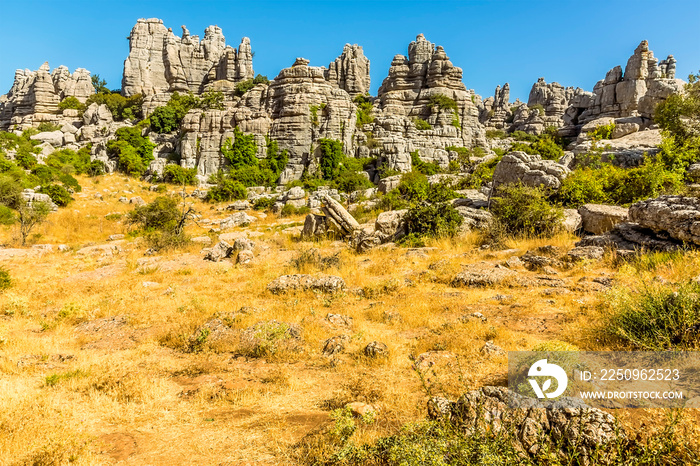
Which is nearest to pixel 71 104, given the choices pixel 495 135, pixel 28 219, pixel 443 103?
pixel 28 219

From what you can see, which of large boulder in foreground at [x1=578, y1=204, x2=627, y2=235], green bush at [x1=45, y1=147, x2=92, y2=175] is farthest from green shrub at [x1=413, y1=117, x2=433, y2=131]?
green bush at [x1=45, y1=147, x2=92, y2=175]

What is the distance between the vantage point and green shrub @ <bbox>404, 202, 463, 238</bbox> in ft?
39.0

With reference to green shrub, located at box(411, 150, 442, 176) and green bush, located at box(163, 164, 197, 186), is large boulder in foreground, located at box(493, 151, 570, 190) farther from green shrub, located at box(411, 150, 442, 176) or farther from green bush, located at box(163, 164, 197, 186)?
green bush, located at box(163, 164, 197, 186)

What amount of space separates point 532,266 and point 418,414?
6066 mm

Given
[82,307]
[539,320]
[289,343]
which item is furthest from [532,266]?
[82,307]

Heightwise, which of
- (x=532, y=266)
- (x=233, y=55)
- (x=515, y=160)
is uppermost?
(x=233, y=55)

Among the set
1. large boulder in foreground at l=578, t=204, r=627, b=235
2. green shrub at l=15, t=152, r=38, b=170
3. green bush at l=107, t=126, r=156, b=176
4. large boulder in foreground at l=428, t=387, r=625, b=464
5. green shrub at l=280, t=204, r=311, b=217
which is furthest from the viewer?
green bush at l=107, t=126, r=156, b=176

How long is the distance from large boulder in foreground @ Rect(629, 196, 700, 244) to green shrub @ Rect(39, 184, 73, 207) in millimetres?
31583

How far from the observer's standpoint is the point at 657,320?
371 cm

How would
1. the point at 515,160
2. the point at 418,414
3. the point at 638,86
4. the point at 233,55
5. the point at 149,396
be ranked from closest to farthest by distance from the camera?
the point at 418,414, the point at 149,396, the point at 515,160, the point at 638,86, the point at 233,55

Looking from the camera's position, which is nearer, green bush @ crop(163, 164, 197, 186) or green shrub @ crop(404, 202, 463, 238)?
green shrub @ crop(404, 202, 463, 238)

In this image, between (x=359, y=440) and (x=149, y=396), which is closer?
→ (x=359, y=440)

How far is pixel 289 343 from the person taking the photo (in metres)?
4.93

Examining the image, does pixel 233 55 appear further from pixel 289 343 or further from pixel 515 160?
pixel 289 343
